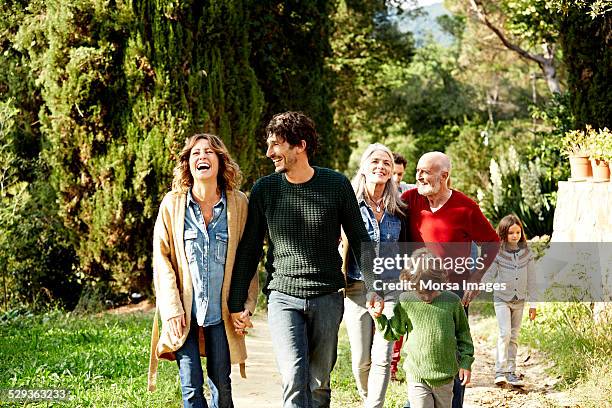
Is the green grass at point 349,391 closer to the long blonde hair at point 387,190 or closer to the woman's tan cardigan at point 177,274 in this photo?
the long blonde hair at point 387,190

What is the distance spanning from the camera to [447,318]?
4.54 m

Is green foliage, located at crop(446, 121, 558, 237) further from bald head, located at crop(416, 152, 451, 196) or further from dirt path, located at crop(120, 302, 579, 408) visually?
bald head, located at crop(416, 152, 451, 196)

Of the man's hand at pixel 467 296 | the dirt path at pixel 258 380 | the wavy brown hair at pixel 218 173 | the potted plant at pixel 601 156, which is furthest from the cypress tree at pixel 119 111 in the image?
the man's hand at pixel 467 296

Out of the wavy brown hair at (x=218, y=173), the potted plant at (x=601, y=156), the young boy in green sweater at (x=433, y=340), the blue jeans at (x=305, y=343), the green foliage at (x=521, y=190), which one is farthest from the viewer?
the green foliage at (x=521, y=190)

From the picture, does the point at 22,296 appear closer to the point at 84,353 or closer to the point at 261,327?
the point at 261,327

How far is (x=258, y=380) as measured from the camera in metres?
7.05

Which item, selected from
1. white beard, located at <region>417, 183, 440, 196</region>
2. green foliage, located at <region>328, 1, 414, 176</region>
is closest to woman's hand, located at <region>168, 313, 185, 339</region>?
white beard, located at <region>417, 183, 440, 196</region>

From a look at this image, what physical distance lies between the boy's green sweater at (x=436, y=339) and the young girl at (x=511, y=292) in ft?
7.66

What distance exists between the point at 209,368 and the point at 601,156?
A: 5.59m

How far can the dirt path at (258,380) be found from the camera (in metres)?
6.30

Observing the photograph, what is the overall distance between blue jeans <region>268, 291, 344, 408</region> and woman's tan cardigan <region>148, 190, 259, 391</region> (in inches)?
10.4

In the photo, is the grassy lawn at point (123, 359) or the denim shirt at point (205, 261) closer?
the denim shirt at point (205, 261)

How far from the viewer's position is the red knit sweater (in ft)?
16.3

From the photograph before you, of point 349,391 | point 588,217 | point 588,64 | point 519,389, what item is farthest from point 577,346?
point 588,64
